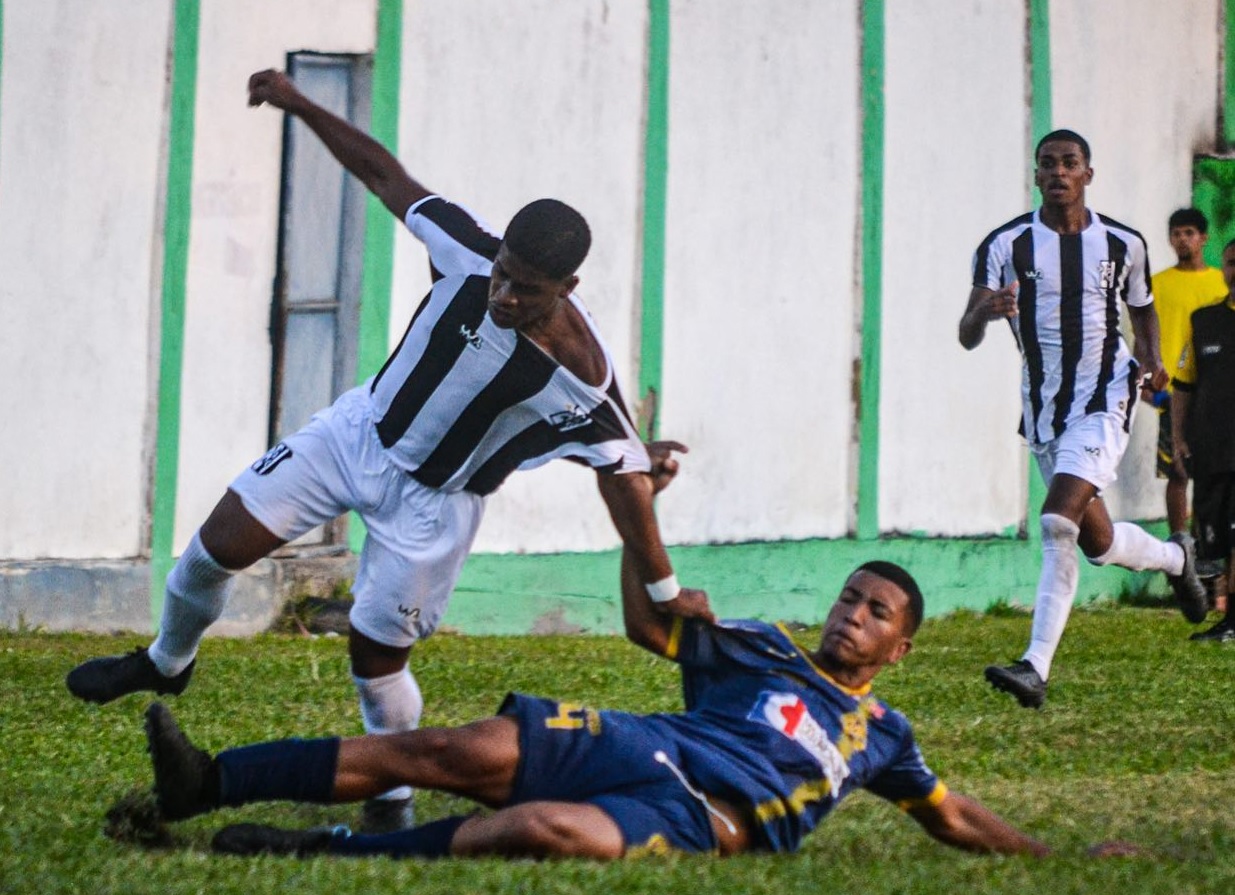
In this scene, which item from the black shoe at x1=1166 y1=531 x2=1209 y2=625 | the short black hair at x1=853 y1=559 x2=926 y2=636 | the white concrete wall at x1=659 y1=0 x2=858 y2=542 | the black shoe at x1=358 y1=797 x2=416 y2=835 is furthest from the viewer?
the white concrete wall at x1=659 y1=0 x2=858 y2=542

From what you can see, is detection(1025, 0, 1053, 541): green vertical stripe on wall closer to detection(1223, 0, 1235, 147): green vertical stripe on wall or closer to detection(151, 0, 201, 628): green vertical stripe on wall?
detection(1223, 0, 1235, 147): green vertical stripe on wall

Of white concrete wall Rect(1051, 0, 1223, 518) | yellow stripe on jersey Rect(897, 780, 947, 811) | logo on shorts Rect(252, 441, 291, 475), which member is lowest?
yellow stripe on jersey Rect(897, 780, 947, 811)

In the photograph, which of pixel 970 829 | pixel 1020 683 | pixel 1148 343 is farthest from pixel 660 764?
pixel 1148 343

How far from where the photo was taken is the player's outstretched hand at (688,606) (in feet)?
17.8

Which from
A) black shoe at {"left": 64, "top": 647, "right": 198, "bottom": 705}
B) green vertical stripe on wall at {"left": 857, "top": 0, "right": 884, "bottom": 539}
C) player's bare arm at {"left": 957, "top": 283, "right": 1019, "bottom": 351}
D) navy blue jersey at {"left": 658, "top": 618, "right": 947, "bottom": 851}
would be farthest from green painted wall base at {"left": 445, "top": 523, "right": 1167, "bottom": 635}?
navy blue jersey at {"left": 658, "top": 618, "right": 947, "bottom": 851}

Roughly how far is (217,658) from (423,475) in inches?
149

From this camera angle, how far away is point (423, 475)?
5.95 meters

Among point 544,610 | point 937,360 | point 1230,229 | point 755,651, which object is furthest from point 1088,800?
point 1230,229

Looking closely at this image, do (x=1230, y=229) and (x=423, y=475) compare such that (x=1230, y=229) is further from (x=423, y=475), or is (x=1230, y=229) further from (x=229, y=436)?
(x=423, y=475)

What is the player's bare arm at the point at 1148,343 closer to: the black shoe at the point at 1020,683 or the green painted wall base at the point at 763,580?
the black shoe at the point at 1020,683

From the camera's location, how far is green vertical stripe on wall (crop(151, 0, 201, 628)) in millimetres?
10523

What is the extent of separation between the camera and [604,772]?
200 inches

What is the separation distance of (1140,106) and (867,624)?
10.1 m

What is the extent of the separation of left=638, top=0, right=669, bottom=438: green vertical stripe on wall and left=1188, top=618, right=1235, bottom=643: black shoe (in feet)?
10.5
